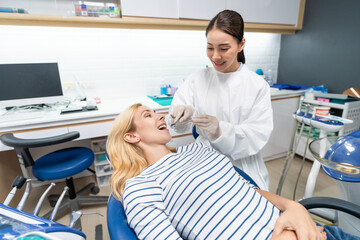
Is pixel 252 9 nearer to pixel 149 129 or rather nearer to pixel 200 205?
pixel 149 129

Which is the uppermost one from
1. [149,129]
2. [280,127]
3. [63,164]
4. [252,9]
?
[252,9]

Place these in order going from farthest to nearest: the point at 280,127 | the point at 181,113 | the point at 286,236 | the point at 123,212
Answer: the point at 280,127
the point at 181,113
the point at 123,212
the point at 286,236

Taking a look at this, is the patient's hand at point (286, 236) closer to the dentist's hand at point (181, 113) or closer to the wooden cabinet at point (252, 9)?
the dentist's hand at point (181, 113)

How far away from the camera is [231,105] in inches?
49.7

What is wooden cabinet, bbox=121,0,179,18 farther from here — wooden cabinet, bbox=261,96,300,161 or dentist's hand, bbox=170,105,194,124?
wooden cabinet, bbox=261,96,300,161

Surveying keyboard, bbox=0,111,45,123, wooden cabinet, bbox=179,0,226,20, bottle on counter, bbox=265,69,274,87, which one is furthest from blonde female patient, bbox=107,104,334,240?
bottle on counter, bbox=265,69,274,87

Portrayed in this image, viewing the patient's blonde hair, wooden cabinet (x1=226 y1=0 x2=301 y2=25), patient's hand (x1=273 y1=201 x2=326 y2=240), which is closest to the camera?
patient's hand (x1=273 y1=201 x2=326 y2=240)

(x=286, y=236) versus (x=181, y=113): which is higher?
(x=181, y=113)

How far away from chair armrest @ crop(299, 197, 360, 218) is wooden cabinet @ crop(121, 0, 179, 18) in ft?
6.13

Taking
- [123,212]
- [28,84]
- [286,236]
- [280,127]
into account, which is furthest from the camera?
[280,127]

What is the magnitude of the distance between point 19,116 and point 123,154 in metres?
1.18

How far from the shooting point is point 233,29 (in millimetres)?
1063

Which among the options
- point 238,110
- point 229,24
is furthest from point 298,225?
point 229,24

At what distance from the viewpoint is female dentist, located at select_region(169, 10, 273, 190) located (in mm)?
1084
